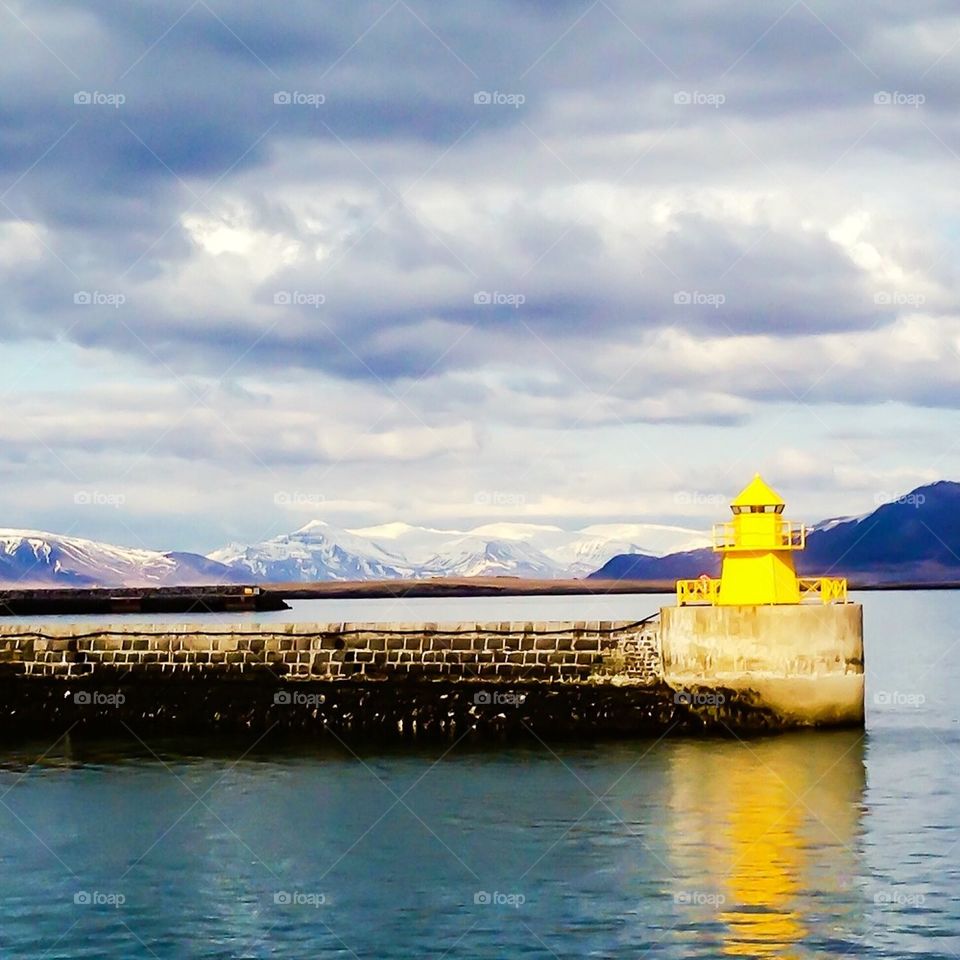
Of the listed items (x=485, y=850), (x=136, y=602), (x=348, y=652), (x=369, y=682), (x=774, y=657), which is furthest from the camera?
(x=136, y=602)

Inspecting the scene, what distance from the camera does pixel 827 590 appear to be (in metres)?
28.7

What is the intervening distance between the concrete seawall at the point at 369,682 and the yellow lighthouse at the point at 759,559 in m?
1.56

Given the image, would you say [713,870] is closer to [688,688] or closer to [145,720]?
[688,688]

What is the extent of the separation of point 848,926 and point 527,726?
1259 centimetres

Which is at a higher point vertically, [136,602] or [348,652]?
[136,602]

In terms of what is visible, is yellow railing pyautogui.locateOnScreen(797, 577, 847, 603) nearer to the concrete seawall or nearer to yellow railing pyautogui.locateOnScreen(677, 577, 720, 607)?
yellow railing pyautogui.locateOnScreen(677, 577, 720, 607)

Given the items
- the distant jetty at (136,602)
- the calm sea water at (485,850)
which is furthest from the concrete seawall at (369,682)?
the distant jetty at (136,602)

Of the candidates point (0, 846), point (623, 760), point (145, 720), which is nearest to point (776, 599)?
point (623, 760)

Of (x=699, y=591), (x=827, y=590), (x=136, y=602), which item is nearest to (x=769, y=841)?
(x=827, y=590)

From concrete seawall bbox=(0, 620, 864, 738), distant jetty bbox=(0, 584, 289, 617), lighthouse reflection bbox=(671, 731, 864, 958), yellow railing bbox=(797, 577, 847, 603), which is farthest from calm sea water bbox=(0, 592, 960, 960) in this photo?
distant jetty bbox=(0, 584, 289, 617)

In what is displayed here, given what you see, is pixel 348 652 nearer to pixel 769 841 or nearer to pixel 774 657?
pixel 774 657

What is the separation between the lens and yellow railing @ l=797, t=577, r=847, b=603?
28.6 metres

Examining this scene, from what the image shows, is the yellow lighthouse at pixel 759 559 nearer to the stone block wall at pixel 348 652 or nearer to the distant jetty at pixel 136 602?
the stone block wall at pixel 348 652

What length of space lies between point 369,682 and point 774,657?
7309mm
